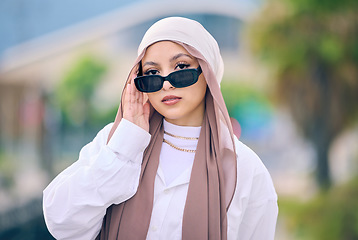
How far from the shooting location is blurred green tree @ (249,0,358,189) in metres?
5.18

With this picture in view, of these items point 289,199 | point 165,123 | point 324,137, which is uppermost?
point 165,123

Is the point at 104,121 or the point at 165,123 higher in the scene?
the point at 165,123

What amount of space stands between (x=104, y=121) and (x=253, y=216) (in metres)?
15.9

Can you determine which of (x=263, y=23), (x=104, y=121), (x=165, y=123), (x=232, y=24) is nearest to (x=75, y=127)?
(x=104, y=121)

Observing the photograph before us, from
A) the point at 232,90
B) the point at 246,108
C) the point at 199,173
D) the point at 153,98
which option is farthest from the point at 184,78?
the point at 246,108

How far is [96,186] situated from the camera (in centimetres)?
110

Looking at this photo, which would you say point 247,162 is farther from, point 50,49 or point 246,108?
point 246,108

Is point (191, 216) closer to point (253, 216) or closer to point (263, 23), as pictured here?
point (253, 216)

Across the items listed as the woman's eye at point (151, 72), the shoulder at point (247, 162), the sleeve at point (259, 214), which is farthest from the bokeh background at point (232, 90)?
the woman's eye at point (151, 72)

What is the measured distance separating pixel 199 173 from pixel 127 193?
0.21 meters

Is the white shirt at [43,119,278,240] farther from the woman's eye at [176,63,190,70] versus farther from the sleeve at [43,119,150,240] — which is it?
the woman's eye at [176,63,190,70]

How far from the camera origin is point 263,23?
5.65m

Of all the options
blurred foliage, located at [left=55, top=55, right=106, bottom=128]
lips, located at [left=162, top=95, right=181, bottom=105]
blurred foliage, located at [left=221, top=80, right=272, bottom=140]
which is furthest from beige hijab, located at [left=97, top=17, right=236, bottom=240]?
blurred foliage, located at [left=221, top=80, right=272, bottom=140]

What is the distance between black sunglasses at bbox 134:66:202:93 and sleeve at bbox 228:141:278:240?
277mm
